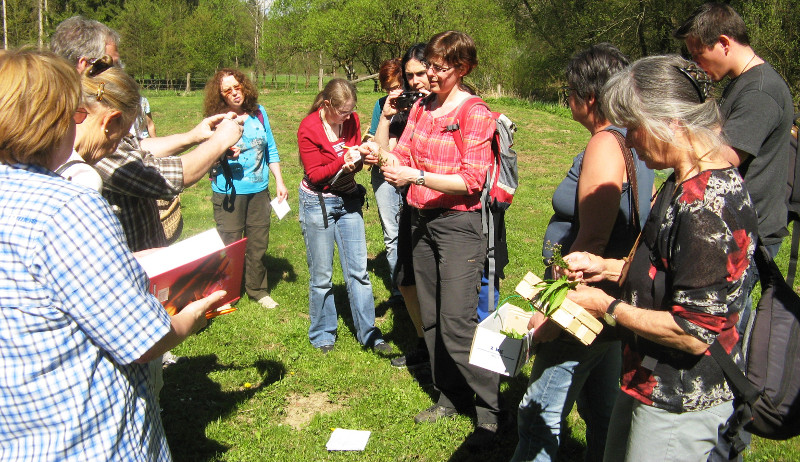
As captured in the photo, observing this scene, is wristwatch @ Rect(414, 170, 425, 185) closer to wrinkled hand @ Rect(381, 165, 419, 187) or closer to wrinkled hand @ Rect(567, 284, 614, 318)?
wrinkled hand @ Rect(381, 165, 419, 187)

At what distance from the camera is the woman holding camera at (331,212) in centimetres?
451

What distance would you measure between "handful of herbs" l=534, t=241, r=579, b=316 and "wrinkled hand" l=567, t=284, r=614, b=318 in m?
0.04

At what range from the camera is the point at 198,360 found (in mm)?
4645

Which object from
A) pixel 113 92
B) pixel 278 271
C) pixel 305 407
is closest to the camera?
pixel 113 92

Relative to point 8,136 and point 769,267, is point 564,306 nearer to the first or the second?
point 769,267

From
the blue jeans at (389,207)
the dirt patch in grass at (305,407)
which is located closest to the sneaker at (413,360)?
the dirt patch in grass at (305,407)

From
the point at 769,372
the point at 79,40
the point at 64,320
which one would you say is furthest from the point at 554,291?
the point at 79,40

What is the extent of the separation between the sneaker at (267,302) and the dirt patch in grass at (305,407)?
5.21 feet

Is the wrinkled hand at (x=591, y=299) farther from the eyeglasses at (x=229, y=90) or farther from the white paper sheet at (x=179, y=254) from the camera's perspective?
the eyeglasses at (x=229, y=90)

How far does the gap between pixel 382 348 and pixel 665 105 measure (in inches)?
130

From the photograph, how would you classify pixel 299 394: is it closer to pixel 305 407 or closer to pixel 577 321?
pixel 305 407

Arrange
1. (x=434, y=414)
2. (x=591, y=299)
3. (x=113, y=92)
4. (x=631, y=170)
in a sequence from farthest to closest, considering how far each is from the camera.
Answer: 1. (x=434, y=414)
2. (x=631, y=170)
3. (x=113, y=92)
4. (x=591, y=299)

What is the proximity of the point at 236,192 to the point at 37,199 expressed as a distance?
3853 mm

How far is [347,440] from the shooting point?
3.67 m
